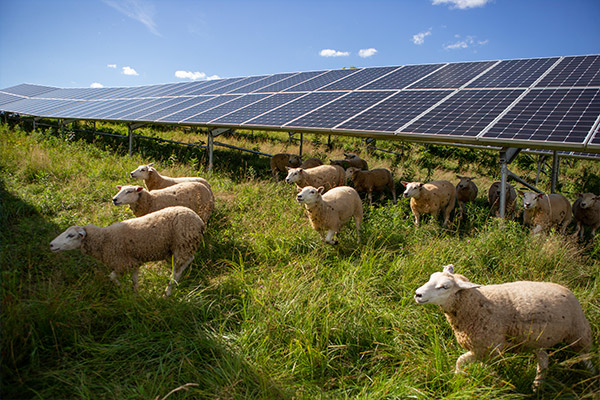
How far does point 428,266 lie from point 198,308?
3365mm

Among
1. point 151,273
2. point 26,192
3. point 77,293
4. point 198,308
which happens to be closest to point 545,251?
point 198,308

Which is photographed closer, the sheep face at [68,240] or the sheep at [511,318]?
the sheep at [511,318]

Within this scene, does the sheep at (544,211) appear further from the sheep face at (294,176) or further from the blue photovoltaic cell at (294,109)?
Answer: the blue photovoltaic cell at (294,109)

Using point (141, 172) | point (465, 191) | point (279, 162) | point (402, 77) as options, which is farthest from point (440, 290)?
point (402, 77)

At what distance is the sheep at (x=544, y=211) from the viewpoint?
7184 mm

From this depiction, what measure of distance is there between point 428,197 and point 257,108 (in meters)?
6.82

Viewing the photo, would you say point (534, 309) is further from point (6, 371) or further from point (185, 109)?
point (185, 109)

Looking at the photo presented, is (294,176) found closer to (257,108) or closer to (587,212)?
(257,108)

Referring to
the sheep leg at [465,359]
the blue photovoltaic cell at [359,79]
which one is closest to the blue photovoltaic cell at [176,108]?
the blue photovoltaic cell at [359,79]

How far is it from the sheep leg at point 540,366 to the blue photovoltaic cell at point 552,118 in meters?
4.16

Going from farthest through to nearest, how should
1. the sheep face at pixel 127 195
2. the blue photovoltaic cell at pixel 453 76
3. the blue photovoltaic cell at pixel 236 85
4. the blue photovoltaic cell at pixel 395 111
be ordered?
the blue photovoltaic cell at pixel 236 85, the blue photovoltaic cell at pixel 453 76, the blue photovoltaic cell at pixel 395 111, the sheep face at pixel 127 195

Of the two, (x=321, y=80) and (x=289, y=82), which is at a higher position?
(x=289, y=82)

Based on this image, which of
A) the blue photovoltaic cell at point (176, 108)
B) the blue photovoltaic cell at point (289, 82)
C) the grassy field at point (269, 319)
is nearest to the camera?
the grassy field at point (269, 319)

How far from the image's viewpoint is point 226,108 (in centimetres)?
1260
